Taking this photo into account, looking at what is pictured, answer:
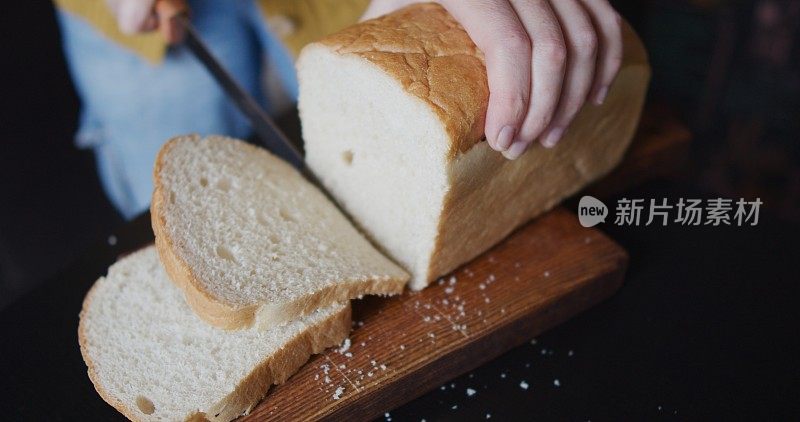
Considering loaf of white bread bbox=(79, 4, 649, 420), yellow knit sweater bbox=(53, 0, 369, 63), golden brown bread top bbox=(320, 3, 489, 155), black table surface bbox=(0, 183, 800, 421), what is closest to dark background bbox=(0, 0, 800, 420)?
black table surface bbox=(0, 183, 800, 421)

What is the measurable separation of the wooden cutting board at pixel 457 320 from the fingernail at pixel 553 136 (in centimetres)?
31

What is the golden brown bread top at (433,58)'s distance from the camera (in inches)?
55.5

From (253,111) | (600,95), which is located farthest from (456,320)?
(253,111)

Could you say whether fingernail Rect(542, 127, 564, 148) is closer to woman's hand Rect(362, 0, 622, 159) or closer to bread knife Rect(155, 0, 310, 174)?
woman's hand Rect(362, 0, 622, 159)

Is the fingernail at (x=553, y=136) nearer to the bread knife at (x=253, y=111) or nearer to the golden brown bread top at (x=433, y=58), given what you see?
the golden brown bread top at (x=433, y=58)

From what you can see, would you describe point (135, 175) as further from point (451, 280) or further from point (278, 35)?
point (451, 280)

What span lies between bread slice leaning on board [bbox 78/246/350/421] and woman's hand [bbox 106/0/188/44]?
85 centimetres

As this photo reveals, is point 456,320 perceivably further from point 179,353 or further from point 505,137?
point 179,353

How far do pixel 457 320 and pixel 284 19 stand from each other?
4.25 ft

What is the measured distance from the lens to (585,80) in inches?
58.9

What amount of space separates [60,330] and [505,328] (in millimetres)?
980
